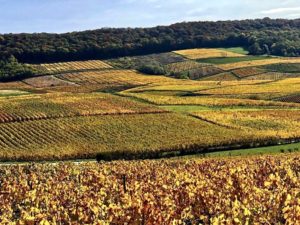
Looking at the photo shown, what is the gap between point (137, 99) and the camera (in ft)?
325

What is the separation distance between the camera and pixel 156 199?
82.4 ft

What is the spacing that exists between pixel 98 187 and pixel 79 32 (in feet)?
565

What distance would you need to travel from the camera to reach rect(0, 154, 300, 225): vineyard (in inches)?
813

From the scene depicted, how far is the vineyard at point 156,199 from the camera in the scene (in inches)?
813

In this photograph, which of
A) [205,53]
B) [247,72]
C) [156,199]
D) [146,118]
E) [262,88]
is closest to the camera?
[156,199]

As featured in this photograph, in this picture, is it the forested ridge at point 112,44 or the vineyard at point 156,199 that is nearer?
the vineyard at point 156,199

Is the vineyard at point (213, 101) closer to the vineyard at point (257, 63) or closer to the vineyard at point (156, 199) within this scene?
the vineyard at point (156, 199)

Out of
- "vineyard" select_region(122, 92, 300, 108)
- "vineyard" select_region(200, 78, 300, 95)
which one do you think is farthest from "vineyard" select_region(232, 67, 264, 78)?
"vineyard" select_region(122, 92, 300, 108)

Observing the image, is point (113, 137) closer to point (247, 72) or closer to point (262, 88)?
point (262, 88)

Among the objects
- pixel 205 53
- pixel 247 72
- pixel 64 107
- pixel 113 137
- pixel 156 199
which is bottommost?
pixel 247 72

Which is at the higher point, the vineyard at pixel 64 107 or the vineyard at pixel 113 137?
the vineyard at pixel 64 107

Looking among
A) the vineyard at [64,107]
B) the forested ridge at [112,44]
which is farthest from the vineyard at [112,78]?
the vineyard at [64,107]

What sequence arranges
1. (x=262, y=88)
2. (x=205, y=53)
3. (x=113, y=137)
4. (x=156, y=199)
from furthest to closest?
(x=205, y=53)
(x=262, y=88)
(x=113, y=137)
(x=156, y=199)

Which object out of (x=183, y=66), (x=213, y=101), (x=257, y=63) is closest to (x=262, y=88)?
(x=213, y=101)
